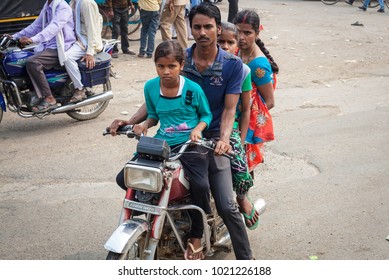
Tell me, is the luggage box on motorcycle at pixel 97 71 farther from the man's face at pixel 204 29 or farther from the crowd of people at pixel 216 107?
the man's face at pixel 204 29

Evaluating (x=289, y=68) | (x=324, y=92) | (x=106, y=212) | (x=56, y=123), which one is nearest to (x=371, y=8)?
(x=289, y=68)

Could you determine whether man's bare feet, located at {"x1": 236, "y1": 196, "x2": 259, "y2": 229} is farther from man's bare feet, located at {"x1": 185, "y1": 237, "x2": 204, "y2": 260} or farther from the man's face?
the man's face

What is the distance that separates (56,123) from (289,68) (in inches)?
184

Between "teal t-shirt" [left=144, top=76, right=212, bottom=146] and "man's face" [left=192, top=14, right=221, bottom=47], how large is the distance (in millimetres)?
303

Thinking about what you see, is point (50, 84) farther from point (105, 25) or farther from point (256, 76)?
point (105, 25)

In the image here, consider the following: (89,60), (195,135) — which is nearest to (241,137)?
→ (195,135)

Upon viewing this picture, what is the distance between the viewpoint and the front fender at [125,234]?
3605mm

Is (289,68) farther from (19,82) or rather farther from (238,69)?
(238,69)

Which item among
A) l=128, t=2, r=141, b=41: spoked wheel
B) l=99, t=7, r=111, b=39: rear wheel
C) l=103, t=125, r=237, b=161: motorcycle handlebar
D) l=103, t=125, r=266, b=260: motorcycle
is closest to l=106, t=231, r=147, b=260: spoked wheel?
l=103, t=125, r=266, b=260: motorcycle

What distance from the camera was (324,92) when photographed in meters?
9.84

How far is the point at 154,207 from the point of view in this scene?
3795mm

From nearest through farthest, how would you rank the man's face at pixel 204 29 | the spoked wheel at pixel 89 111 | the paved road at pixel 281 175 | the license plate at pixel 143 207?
the license plate at pixel 143 207 → the man's face at pixel 204 29 → the paved road at pixel 281 175 → the spoked wheel at pixel 89 111

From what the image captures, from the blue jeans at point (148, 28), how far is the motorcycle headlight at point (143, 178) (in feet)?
28.8

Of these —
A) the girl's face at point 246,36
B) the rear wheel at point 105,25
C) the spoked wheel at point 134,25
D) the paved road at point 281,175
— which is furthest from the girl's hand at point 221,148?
the spoked wheel at point 134,25
